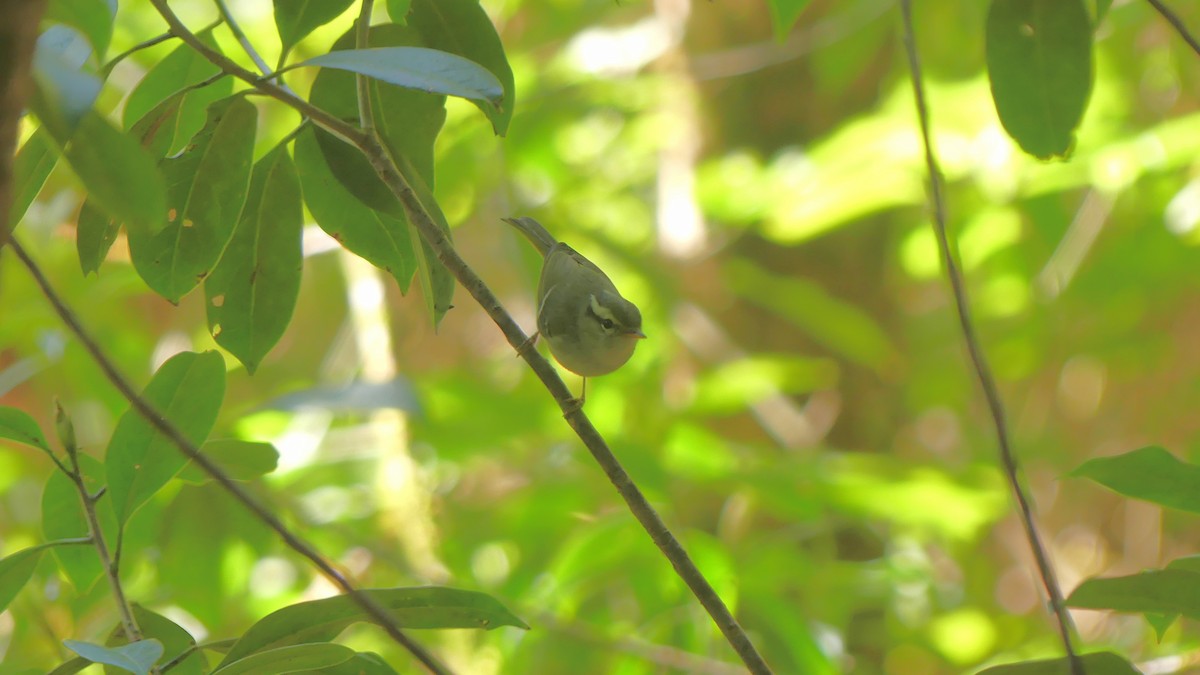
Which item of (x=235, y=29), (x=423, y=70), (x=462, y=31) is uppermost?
(x=462, y=31)

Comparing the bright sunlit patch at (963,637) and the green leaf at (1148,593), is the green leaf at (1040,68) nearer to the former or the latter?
the green leaf at (1148,593)

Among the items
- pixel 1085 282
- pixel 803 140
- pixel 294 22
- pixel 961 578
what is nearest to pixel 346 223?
pixel 294 22

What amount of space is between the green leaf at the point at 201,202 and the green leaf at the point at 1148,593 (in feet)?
2.97

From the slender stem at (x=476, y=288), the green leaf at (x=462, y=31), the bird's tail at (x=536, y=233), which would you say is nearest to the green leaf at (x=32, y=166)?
the slender stem at (x=476, y=288)

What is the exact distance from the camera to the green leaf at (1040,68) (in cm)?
114

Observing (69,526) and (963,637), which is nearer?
(69,526)

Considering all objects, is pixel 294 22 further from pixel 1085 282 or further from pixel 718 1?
pixel 718 1

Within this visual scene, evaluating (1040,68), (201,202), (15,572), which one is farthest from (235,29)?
(1040,68)

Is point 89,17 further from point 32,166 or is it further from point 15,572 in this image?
point 15,572

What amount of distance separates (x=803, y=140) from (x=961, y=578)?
2130mm

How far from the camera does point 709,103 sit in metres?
3.91

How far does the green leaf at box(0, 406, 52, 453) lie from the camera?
1011mm

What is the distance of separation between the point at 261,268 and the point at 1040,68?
917mm

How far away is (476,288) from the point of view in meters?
0.86
